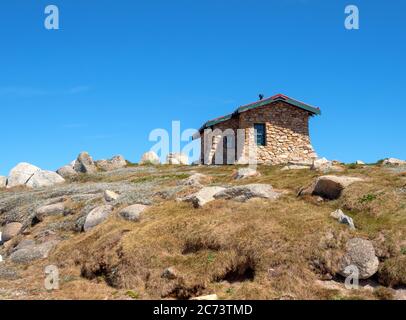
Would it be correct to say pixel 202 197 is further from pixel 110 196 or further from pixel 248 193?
pixel 110 196

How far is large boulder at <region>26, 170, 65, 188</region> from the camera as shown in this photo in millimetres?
48219

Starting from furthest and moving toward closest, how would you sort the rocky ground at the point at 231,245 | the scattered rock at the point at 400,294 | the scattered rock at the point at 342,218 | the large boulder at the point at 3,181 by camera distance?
the large boulder at the point at 3,181 → the scattered rock at the point at 342,218 → the rocky ground at the point at 231,245 → the scattered rock at the point at 400,294

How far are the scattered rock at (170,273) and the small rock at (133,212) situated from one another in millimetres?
6212

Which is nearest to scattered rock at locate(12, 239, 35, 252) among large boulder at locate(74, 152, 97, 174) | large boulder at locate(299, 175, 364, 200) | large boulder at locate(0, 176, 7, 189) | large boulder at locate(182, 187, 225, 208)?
large boulder at locate(182, 187, 225, 208)

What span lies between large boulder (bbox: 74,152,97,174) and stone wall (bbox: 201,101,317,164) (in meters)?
18.4

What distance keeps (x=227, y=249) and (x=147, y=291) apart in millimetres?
3477

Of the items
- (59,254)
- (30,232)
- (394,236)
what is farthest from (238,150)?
(394,236)

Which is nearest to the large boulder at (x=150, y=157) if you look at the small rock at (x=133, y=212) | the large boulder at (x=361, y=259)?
the small rock at (x=133, y=212)

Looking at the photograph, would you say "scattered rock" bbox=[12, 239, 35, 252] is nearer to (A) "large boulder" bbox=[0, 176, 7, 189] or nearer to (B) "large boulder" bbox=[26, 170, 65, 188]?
(B) "large boulder" bbox=[26, 170, 65, 188]

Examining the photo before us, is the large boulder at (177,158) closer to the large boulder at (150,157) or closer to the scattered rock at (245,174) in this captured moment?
the large boulder at (150,157)

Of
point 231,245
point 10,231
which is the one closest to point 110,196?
point 10,231

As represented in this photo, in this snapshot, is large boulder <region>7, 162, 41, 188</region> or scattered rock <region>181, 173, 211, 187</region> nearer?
scattered rock <region>181, 173, 211, 187</region>

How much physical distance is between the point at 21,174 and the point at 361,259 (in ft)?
149

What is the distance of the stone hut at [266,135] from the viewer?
44781mm
